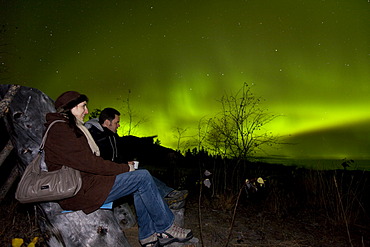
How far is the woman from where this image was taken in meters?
2.16

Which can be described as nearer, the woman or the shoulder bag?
the shoulder bag

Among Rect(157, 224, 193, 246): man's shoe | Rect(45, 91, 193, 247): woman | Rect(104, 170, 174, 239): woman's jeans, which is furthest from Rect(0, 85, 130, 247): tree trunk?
Rect(157, 224, 193, 246): man's shoe

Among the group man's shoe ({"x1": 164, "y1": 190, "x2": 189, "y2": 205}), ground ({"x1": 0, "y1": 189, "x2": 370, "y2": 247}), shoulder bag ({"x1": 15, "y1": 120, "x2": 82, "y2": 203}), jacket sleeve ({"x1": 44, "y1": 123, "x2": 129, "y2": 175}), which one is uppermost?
jacket sleeve ({"x1": 44, "y1": 123, "x2": 129, "y2": 175})

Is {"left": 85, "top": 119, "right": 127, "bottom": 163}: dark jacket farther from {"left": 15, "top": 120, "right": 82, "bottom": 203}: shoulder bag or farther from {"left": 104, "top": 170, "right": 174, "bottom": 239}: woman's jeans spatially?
{"left": 15, "top": 120, "right": 82, "bottom": 203}: shoulder bag

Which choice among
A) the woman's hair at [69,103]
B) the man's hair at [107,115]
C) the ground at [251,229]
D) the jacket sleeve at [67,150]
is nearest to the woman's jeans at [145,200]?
the jacket sleeve at [67,150]

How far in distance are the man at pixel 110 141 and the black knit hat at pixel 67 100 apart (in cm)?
110

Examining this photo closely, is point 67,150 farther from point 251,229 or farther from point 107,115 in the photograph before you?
point 251,229

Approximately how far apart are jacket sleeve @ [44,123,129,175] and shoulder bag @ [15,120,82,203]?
0.18 ft

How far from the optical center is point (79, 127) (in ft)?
7.73

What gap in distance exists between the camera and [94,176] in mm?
2404

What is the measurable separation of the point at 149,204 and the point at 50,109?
128cm

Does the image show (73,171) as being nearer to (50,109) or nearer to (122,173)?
(122,173)

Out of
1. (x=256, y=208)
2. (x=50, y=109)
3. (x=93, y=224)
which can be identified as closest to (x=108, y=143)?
(x=50, y=109)

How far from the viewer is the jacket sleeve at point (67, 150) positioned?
84.2 inches
